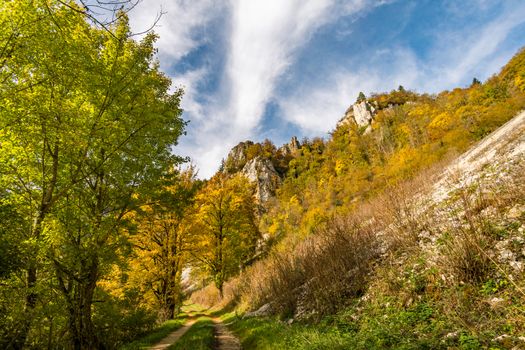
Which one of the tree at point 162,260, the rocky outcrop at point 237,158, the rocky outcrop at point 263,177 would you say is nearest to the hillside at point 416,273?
the tree at point 162,260

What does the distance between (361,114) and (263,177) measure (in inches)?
1742

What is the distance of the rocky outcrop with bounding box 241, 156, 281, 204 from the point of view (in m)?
75.5

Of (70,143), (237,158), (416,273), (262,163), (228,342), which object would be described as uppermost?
(237,158)

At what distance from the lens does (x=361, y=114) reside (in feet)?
323

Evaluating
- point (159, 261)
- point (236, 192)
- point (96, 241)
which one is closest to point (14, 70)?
point (96, 241)

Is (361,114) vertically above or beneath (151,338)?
above

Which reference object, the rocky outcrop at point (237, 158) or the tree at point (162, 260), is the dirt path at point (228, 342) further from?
the rocky outcrop at point (237, 158)

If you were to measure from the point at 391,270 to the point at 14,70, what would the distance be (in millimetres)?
9517

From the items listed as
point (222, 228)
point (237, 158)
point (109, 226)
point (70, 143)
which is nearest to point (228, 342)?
point (109, 226)

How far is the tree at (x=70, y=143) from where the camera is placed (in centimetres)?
616

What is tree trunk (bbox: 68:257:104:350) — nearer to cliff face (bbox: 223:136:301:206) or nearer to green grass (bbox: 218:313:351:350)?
green grass (bbox: 218:313:351:350)

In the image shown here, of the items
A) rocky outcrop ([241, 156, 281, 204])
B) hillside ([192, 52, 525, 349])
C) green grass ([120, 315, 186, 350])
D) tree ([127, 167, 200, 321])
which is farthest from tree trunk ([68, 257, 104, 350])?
rocky outcrop ([241, 156, 281, 204])

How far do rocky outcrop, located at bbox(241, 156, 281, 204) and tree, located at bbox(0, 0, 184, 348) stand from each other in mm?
→ 64005

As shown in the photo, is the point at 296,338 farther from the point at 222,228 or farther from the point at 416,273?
the point at 222,228
